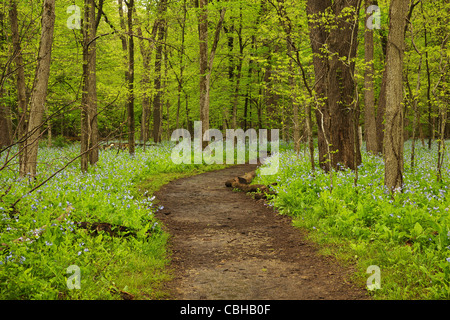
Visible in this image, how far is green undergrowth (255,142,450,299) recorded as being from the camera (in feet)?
14.5

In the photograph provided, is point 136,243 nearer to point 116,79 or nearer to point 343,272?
point 343,272

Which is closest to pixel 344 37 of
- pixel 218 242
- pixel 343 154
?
pixel 343 154

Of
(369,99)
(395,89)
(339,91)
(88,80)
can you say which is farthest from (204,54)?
(395,89)

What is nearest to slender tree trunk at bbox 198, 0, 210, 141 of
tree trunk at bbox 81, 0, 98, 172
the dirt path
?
tree trunk at bbox 81, 0, 98, 172

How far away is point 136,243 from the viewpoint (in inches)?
226

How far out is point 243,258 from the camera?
19.8 ft

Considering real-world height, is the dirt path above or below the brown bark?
below

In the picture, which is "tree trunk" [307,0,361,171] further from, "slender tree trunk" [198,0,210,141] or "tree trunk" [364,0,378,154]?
"slender tree trunk" [198,0,210,141]

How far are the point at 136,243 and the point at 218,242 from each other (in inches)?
69.8

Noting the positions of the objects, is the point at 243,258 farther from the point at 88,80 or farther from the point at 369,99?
the point at 369,99

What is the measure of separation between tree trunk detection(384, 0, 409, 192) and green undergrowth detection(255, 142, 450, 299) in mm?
600

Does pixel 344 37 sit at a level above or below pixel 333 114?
above

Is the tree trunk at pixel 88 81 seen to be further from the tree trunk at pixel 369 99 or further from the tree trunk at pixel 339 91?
the tree trunk at pixel 369 99
